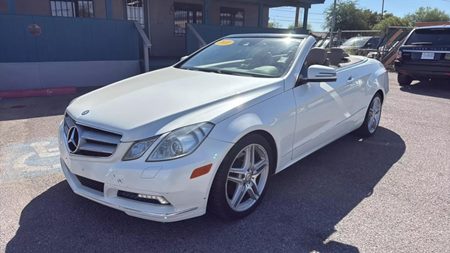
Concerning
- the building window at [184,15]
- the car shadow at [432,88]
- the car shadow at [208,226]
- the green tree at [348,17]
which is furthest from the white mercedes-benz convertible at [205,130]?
the green tree at [348,17]

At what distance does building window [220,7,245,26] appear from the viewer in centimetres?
1651

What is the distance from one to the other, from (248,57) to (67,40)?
7160 mm

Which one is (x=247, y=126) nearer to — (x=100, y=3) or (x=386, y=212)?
(x=386, y=212)

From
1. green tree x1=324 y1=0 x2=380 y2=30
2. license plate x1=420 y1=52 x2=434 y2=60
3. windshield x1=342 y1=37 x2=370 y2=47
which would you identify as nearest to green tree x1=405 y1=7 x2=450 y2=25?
green tree x1=324 y1=0 x2=380 y2=30

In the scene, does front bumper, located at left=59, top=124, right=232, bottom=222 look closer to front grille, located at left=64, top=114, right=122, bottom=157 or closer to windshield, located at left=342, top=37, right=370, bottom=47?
front grille, located at left=64, top=114, right=122, bottom=157

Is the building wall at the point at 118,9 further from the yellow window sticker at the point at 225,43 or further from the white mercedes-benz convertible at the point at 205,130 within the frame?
the white mercedes-benz convertible at the point at 205,130

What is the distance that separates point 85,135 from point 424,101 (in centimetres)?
837

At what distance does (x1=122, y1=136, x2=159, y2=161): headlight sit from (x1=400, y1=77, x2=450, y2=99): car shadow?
9194 mm

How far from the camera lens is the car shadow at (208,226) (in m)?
2.72

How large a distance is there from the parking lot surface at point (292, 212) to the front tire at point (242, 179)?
14cm

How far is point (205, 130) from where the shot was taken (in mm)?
2654

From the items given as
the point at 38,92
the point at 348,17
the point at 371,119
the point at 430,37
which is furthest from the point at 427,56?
the point at 348,17

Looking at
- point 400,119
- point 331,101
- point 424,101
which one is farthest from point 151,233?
point 424,101

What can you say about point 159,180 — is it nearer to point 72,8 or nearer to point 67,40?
point 67,40
